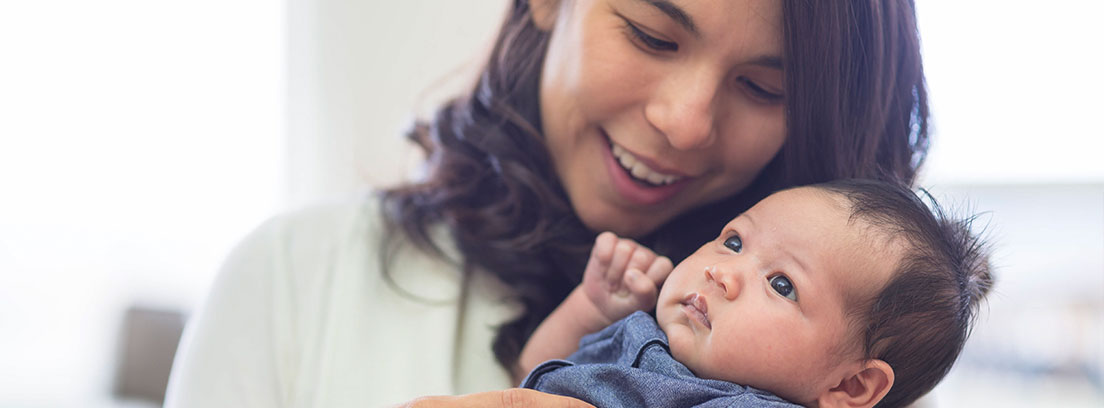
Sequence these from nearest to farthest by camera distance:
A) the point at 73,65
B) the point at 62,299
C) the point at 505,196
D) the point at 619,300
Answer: the point at 619,300 → the point at 505,196 → the point at 73,65 → the point at 62,299

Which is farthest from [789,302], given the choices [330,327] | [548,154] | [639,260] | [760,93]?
[330,327]

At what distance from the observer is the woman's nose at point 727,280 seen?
756mm

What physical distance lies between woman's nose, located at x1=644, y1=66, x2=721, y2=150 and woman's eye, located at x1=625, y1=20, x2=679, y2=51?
0.11 ft

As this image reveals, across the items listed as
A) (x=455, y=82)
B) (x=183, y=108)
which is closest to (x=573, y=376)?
(x=455, y=82)

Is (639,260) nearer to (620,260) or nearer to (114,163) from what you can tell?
(620,260)

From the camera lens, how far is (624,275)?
0.85 m

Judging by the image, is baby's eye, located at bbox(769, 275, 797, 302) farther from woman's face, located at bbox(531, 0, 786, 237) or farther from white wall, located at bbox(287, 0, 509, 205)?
white wall, located at bbox(287, 0, 509, 205)

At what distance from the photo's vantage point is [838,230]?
757mm

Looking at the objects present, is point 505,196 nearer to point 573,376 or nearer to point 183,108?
point 573,376

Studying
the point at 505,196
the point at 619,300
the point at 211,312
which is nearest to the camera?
the point at 619,300

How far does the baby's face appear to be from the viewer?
749 mm

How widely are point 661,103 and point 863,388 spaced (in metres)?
0.34

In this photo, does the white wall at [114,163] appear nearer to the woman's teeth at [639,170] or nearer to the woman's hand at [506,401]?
the woman's teeth at [639,170]

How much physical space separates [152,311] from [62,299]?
247 mm
